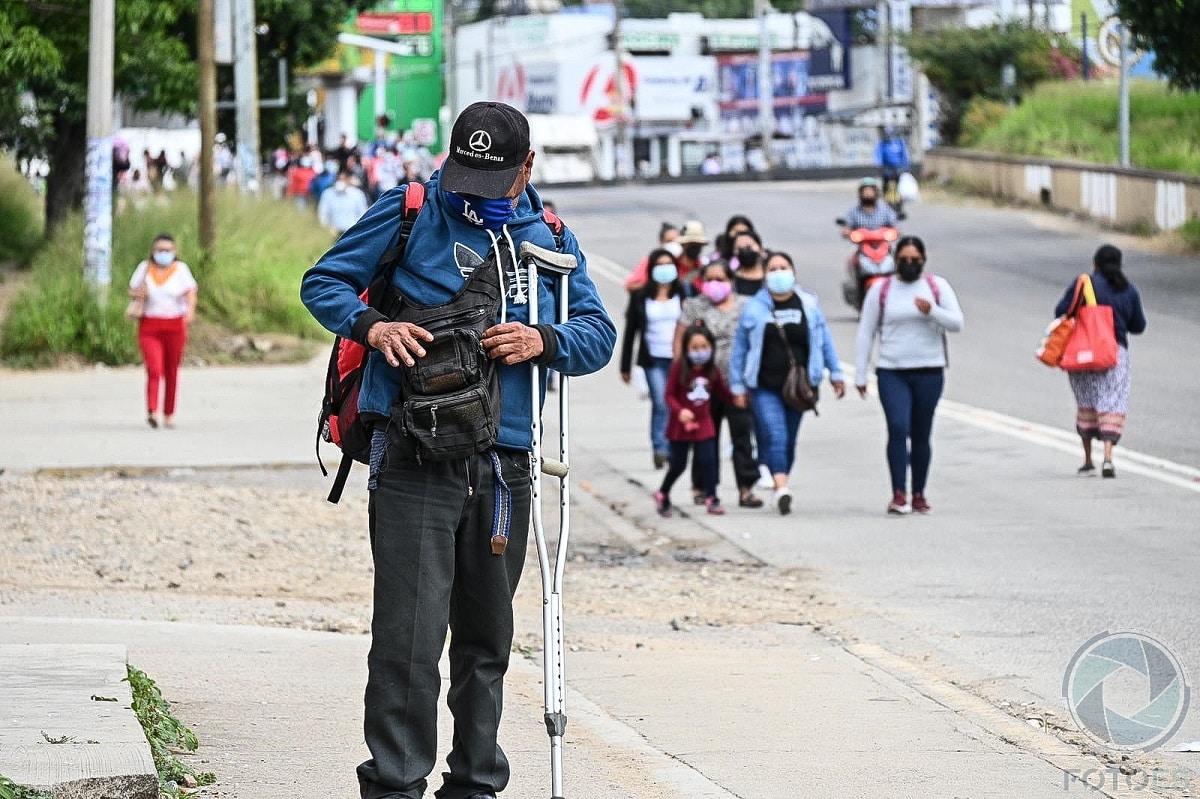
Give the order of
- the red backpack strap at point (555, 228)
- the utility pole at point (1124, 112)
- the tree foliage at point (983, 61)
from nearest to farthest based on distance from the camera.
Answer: the red backpack strap at point (555, 228)
the utility pole at point (1124, 112)
the tree foliage at point (983, 61)

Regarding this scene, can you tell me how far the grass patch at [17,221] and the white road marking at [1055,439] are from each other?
1581 centimetres

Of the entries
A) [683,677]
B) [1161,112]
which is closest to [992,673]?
[683,677]

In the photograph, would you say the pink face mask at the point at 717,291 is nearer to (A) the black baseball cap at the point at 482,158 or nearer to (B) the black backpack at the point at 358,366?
(B) the black backpack at the point at 358,366

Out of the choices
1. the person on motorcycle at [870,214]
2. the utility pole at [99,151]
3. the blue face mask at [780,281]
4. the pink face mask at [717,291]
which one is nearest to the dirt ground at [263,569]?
the pink face mask at [717,291]

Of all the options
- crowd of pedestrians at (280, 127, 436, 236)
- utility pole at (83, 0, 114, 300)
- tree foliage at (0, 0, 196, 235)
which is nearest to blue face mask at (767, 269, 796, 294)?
utility pole at (83, 0, 114, 300)

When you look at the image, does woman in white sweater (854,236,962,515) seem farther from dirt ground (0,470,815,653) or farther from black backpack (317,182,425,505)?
black backpack (317,182,425,505)

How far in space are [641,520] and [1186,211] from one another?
67.7 feet

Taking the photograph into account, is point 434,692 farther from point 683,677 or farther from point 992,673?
point 992,673

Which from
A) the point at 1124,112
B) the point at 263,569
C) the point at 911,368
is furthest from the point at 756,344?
the point at 1124,112

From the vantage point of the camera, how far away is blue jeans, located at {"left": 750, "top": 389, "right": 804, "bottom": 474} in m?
13.0

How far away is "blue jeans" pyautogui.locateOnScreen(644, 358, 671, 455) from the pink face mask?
1.10 meters

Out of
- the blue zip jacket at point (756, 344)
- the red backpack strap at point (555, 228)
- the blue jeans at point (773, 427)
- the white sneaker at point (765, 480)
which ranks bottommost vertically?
the white sneaker at point (765, 480)

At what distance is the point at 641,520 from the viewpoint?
1326cm

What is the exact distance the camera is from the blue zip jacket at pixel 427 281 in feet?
16.5
